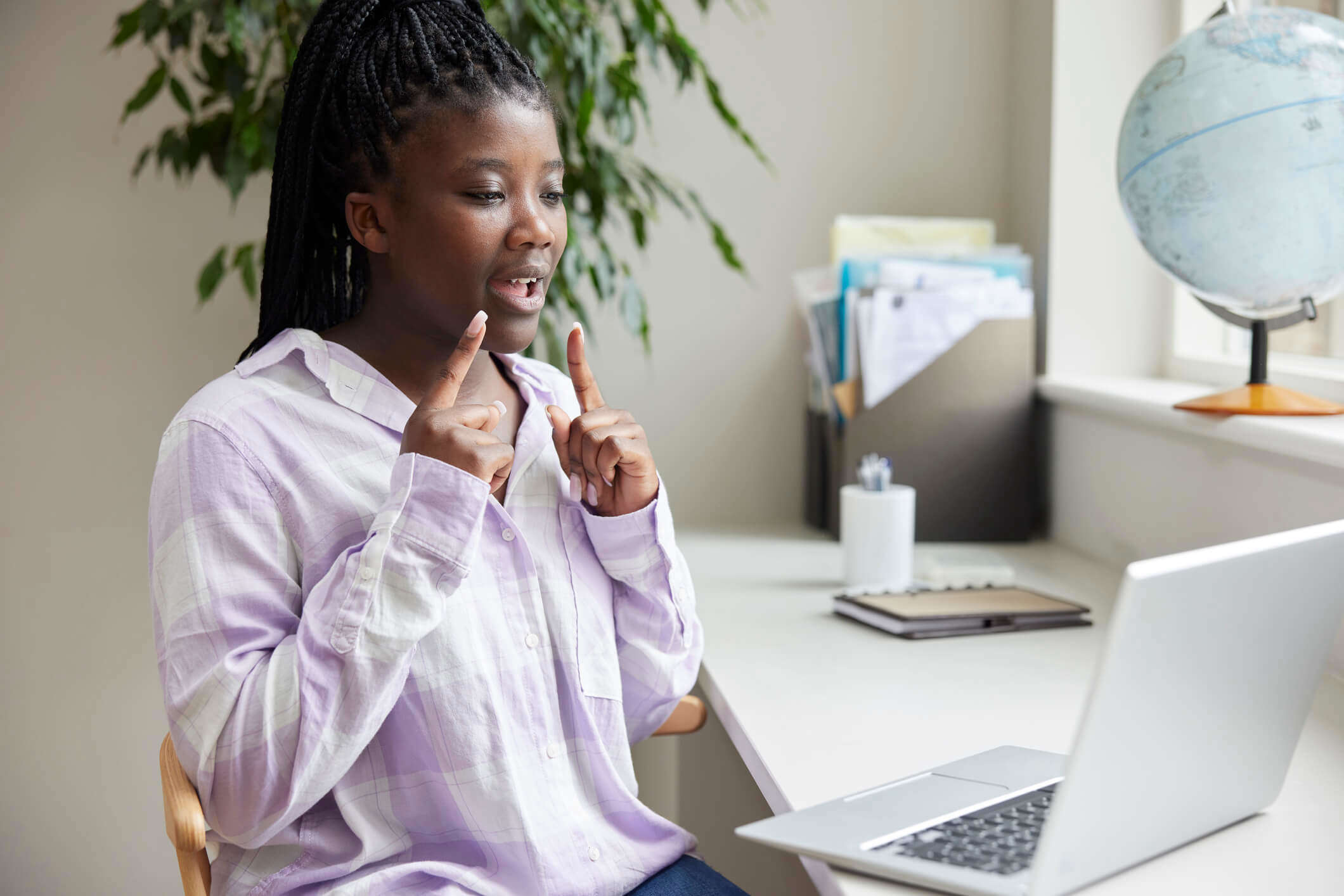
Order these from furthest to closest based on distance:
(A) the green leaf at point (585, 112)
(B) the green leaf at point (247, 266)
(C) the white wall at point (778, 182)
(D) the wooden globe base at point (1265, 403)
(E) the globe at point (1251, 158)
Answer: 1. (C) the white wall at point (778, 182)
2. (B) the green leaf at point (247, 266)
3. (A) the green leaf at point (585, 112)
4. (D) the wooden globe base at point (1265, 403)
5. (E) the globe at point (1251, 158)

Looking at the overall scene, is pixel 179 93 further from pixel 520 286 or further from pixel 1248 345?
pixel 1248 345

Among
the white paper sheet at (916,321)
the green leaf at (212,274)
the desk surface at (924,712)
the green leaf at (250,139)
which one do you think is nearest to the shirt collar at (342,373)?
the desk surface at (924,712)

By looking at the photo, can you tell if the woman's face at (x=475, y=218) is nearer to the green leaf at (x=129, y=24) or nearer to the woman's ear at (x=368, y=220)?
the woman's ear at (x=368, y=220)

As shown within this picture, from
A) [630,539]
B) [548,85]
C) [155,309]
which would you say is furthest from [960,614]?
[155,309]

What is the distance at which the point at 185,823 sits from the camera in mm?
794

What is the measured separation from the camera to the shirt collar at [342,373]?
906mm

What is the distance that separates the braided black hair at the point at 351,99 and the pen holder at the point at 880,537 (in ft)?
2.31

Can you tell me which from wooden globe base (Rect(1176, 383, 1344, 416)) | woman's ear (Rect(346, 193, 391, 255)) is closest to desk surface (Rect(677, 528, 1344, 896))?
wooden globe base (Rect(1176, 383, 1344, 416))

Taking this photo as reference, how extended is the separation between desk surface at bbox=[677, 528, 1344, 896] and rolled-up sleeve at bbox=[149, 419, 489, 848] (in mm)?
319

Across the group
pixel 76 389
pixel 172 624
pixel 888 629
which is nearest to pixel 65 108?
pixel 76 389

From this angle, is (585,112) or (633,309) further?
(633,309)

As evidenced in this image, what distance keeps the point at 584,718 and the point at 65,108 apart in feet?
4.60

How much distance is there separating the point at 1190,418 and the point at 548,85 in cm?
87

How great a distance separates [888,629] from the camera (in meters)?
1.29
